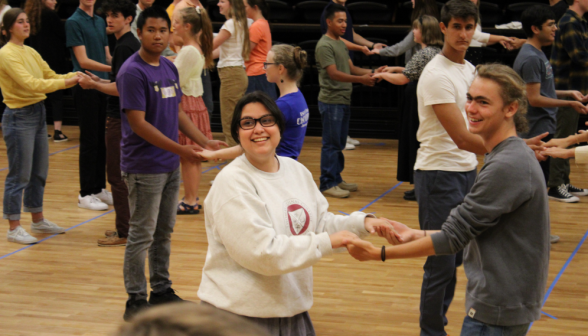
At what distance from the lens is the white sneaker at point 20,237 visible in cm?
468

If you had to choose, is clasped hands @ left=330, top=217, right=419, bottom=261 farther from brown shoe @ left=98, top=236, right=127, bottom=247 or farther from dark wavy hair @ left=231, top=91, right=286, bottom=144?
brown shoe @ left=98, top=236, right=127, bottom=247

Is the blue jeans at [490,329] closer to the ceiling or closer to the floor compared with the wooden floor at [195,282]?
closer to the ceiling

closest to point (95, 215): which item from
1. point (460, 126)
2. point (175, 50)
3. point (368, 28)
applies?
point (175, 50)

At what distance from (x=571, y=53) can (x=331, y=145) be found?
7.58 ft

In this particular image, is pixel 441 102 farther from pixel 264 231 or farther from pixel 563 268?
pixel 563 268

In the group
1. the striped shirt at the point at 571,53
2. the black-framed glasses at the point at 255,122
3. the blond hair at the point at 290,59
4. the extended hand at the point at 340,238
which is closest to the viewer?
the extended hand at the point at 340,238

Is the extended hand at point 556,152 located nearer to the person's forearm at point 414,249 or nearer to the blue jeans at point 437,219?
the blue jeans at point 437,219

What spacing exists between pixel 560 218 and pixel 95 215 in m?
3.91

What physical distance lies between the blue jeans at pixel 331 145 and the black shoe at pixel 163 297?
2.59 m

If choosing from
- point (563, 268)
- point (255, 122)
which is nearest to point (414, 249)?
point (255, 122)

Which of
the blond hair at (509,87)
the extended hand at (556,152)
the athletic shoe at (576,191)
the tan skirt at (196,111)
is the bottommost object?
the athletic shoe at (576,191)

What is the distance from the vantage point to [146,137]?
132 inches

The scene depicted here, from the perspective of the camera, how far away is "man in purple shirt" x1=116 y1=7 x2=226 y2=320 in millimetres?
3350

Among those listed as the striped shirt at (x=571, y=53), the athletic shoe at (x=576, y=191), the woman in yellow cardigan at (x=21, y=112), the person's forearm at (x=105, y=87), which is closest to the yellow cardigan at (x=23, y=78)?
the woman in yellow cardigan at (x=21, y=112)
